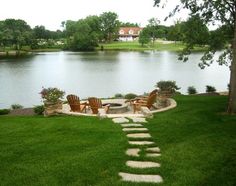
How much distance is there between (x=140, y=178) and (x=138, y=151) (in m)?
1.54

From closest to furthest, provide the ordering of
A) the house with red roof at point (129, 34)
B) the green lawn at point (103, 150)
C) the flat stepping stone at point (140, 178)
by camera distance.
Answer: the flat stepping stone at point (140, 178) → the green lawn at point (103, 150) → the house with red roof at point (129, 34)

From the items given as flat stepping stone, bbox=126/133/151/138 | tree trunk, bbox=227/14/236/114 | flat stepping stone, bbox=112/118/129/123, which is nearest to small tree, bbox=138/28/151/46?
tree trunk, bbox=227/14/236/114

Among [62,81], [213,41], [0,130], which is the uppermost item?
[213,41]

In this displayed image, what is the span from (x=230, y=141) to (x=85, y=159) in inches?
142

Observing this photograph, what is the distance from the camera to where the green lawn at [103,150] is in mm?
6230

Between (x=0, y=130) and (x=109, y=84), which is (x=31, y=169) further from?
(x=109, y=84)

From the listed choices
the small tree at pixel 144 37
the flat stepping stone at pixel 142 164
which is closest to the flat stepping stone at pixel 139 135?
the flat stepping stone at pixel 142 164

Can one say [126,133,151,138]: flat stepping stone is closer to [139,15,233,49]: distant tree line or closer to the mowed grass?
the mowed grass

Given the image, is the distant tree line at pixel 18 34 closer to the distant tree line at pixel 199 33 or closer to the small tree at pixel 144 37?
the small tree at pixel 144 37

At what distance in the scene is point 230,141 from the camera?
8.48 metres

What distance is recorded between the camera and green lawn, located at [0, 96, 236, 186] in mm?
6230

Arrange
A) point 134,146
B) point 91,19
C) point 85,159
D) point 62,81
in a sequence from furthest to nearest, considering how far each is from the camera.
→ point 91,19 → point 62,81 → point 134,146 → point 85,159

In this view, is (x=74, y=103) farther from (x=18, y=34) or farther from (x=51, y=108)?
(x=18, y=34)

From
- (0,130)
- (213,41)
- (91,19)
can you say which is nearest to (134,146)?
(0,130)
